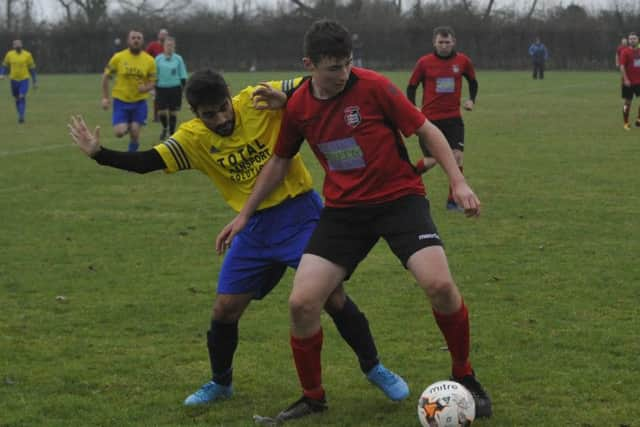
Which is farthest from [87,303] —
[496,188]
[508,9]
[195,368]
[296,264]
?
[508,9]

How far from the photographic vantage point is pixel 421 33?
60.3m

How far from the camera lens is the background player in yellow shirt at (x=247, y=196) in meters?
5.09

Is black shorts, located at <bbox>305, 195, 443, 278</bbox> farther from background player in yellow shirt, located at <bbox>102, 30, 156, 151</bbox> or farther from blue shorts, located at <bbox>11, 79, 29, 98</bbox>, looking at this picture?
blue shorts, located at <bbox>11, 79, 29, 98</bbox>

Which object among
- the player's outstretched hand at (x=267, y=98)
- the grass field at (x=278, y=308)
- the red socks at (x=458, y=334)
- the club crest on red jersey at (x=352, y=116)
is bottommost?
the grass field at (x=278, y=308)

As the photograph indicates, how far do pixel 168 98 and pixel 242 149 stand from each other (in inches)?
567

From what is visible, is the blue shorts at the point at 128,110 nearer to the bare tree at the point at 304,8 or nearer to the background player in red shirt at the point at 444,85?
the background player in red shirt at the point at 444,85

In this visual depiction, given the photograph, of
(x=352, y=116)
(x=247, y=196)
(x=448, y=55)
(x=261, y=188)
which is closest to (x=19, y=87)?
(x=448, y=55)

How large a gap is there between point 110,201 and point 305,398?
787cm

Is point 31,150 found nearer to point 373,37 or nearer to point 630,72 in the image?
point 630,72

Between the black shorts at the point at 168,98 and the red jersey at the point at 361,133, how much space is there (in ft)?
48.1

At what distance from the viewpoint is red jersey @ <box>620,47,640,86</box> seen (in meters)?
21.4

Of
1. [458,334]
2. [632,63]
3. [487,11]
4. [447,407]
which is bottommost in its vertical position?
[447,407]

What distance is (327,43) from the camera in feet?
14.7

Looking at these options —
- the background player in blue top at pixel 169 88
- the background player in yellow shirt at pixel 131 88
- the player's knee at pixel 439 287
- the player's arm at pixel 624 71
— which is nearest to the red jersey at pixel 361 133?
the player's knee at pixel 439 287
